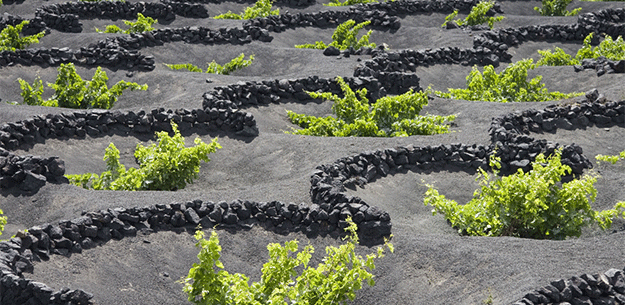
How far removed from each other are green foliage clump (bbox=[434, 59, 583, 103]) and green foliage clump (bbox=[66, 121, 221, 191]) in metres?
7.56

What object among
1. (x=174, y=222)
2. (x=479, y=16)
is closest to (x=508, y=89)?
(x=479, y=16)

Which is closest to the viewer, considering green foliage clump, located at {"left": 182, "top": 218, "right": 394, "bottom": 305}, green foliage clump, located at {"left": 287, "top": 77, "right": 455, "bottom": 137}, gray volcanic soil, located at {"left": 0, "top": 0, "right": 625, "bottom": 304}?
green foliage clump, located at {"left": 182, "top": 218, "right": 394, "bottom": 305}

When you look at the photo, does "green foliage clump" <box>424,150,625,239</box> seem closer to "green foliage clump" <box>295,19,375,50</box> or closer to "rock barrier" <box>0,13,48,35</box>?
"green foliage clump" <box>295,19,375,50</box>

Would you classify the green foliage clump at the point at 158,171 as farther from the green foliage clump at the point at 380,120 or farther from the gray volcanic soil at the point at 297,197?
the green foliage clump at the point at 380,120

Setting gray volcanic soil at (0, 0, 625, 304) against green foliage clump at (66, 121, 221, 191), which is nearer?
gray volcanic soil at (0, 0, 625, 304)

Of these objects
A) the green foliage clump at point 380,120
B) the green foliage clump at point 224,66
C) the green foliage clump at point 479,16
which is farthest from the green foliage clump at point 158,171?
the green foliage clump at point 479,16

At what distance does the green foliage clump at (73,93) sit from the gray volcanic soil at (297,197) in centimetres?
72

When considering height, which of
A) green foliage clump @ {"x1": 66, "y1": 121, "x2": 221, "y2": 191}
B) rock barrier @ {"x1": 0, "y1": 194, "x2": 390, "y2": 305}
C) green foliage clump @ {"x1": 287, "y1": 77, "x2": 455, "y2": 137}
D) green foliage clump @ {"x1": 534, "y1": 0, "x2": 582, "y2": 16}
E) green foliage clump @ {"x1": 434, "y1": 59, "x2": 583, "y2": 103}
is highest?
rock barrier @ {"x1": 0, "y1": 194, "x2": 390, "y2": 305}

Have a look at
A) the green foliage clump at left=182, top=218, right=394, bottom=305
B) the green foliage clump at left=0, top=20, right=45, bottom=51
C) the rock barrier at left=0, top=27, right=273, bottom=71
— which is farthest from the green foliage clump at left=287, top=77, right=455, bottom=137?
the green foliage clump at left=0, top=20, right=45, bottom=51

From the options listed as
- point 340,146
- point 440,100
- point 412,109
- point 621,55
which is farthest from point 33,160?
point 621,55

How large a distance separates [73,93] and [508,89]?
31.2 ft

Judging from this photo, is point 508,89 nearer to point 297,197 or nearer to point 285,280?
point 297,197

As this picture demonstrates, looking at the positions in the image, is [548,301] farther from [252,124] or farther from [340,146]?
[252,124]

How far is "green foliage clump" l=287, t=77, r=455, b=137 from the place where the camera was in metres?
13.9
